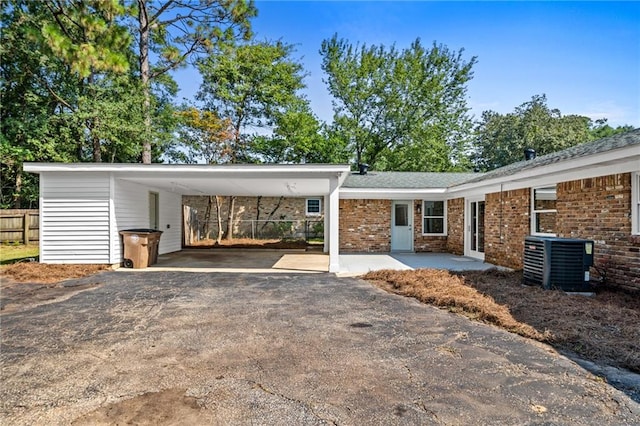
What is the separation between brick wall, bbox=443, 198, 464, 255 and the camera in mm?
13125

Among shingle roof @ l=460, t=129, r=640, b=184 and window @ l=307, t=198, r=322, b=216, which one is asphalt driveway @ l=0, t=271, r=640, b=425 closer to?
shingle roof @ l=460, t=129, r=640, b=184

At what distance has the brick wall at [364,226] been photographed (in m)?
14.4

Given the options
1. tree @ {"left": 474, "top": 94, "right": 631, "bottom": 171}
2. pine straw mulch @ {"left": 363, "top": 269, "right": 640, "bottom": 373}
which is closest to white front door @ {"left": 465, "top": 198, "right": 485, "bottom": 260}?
pine straw mulch @ {"left": 363, "top": 269, "right": 640, "bottom": 373}

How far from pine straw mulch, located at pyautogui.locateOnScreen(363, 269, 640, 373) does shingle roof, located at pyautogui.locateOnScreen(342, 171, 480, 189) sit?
631 centimetres

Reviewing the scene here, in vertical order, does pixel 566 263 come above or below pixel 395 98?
below

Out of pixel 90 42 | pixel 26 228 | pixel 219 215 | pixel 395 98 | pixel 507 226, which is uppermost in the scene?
pixel 395 98

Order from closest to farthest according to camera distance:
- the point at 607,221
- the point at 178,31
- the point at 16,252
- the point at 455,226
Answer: the point at 607,221
the point at 16,252
the point at 455,226
the point at 178,31

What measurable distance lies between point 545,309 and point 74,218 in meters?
10.5

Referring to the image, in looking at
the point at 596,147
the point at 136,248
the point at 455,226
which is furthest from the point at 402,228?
the point at 136,248

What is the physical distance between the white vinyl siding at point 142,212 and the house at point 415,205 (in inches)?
1.5

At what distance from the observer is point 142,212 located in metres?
11.7

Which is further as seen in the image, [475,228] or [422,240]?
[422,240]

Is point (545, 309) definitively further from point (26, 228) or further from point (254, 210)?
point (26, 228)

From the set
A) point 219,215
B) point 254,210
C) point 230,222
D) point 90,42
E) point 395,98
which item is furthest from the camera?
point 395,98
